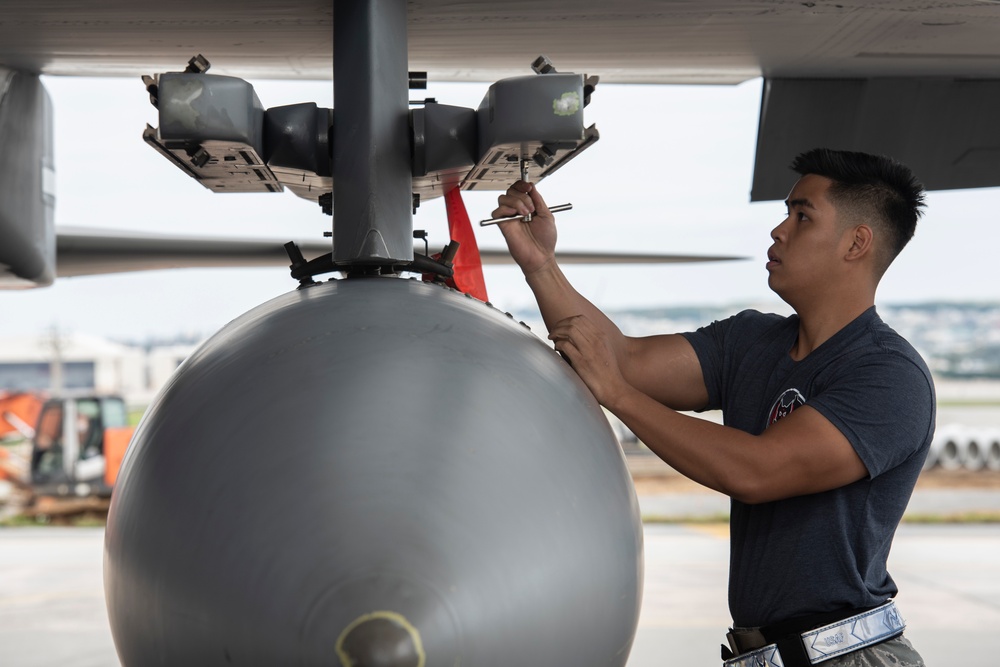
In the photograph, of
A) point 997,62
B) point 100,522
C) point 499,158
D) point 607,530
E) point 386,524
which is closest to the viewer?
point 386,524

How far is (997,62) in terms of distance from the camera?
6.45 feet

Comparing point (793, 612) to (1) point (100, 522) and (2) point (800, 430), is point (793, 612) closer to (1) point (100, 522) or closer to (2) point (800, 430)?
(2) point (800, 430)

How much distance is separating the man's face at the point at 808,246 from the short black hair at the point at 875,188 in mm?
23

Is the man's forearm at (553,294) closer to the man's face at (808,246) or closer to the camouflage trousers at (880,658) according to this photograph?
the man's face at (808,246)

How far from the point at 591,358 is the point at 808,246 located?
412 millimetres

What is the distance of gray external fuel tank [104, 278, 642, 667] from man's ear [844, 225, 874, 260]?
2.12 ft

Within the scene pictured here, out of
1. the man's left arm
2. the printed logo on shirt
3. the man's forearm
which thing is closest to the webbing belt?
the man's left arm

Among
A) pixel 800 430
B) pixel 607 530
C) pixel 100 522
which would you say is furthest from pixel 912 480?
pixel 100 522

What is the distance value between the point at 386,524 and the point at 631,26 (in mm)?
1094

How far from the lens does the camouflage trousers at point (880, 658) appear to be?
1.38 meters

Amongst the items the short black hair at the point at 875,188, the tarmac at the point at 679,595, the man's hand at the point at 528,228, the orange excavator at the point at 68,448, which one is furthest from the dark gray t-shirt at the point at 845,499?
the orange excavator at the point at 68,448

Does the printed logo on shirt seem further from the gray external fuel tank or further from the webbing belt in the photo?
the gray external fuel tank

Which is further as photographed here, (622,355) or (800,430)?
Answer: (622,355)

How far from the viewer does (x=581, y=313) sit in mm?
1574
